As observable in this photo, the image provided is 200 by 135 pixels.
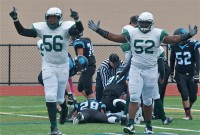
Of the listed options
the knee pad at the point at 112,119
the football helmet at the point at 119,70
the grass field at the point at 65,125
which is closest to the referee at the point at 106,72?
the football helmet at the point at 119,70

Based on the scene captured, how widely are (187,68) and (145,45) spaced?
3207 mm

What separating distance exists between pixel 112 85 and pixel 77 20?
3.05m

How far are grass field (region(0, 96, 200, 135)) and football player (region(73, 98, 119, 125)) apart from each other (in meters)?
0.20

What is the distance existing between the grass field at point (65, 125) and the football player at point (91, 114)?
205 millimetres

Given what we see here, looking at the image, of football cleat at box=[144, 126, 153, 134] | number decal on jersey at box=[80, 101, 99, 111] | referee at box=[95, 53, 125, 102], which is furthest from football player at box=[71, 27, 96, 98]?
football cleat at box=[144, 126, 153, 134]

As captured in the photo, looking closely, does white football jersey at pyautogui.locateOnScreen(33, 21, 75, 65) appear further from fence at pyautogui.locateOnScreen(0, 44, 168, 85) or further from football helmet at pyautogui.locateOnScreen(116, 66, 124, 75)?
fence at pyautogui.locateOnScreen(0, 44, 168, 85)

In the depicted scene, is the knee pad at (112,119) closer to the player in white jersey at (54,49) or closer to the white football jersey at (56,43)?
the player in white jersey at (54,49)

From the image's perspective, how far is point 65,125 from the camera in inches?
496

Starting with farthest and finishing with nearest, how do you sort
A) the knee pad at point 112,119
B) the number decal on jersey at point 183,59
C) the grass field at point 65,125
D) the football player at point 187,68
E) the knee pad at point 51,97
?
the number decal on jersey at point 183,59, the football player at point 187,68, the knee pad at point 112,119, the grass field at point 65,125, the knee pad at point 51,97

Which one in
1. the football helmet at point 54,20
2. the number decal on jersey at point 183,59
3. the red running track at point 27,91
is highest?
the football helmet at point 54,20

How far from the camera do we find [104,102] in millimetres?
13562

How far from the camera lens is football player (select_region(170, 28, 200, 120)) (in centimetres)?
1414

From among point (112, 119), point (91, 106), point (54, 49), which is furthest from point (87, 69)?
point (54, 49)

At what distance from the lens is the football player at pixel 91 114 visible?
12.7 m
